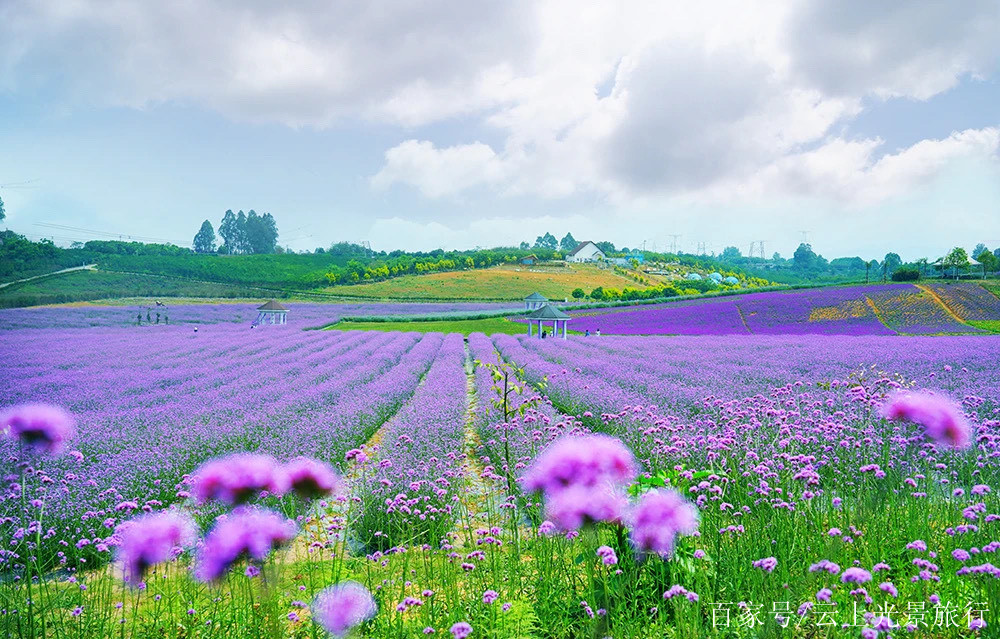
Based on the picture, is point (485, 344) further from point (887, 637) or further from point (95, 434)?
point (887, 637)

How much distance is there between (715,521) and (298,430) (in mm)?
5420

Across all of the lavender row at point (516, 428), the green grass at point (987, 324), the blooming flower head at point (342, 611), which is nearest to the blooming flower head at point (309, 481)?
the blooming flower head at point (342, 611)

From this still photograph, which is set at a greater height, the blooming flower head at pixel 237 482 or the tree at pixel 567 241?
the tree at pixel 567 241

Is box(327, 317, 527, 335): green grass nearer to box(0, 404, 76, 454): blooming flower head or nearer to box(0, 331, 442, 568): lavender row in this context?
box(0, 331, 442, 568): lavender row

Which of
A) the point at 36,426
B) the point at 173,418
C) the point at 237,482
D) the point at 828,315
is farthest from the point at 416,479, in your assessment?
the point at 828,315

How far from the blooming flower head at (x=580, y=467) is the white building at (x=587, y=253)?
9186 centimetres

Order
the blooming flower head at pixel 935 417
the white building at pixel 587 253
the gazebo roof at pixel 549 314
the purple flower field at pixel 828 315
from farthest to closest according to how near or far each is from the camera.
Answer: the white building at pixel 587 253 → the purple flower field at pixel 828 315 → the gazebo roof at pixel 549 314 → the blooming flower head at pixel 935 417

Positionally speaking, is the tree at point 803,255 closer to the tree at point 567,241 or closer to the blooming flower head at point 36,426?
the tree at point 567,241

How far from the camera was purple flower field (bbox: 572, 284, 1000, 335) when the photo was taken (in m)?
27.0

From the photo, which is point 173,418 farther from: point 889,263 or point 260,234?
point 889,263

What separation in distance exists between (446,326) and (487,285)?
23801 millimetres

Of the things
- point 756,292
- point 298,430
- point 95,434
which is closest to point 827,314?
point 756,292

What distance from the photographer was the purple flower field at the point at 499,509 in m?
1.90

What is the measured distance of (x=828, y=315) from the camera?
30.6 m
